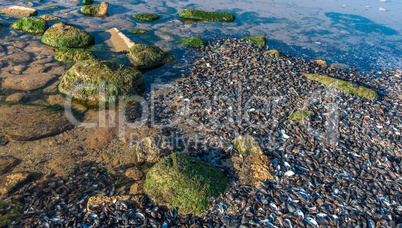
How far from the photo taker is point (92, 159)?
6180 mm

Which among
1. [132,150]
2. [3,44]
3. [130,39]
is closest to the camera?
[132,150]

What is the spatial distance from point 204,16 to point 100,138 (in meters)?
14.3

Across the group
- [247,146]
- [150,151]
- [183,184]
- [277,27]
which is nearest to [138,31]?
[277,27]

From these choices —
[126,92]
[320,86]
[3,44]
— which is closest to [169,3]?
[3,44]

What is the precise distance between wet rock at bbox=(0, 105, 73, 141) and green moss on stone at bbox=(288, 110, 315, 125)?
7.05 meters

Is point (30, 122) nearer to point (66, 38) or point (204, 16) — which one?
point (66, 38)

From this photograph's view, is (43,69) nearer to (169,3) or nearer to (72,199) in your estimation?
(72,199)

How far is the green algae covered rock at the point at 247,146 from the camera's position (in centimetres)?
614

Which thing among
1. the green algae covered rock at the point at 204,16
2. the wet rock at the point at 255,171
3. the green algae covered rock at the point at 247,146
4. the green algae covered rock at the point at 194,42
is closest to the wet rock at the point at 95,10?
the green algae covered rock at the point at 204,16

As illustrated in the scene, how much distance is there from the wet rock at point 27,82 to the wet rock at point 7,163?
12.1 ft

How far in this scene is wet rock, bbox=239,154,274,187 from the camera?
5238mm

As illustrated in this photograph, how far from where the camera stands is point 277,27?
17766 millimetres

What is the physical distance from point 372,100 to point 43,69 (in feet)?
43.9

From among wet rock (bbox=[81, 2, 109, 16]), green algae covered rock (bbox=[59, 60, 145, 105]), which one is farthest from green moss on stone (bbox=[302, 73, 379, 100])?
wet rock (bbox=[81, 2, 109, 16])
